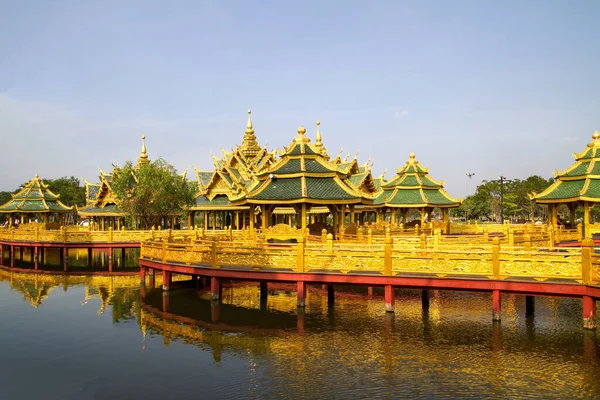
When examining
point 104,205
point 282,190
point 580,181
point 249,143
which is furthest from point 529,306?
point 104,205

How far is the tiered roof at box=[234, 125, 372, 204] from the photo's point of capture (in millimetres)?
28625

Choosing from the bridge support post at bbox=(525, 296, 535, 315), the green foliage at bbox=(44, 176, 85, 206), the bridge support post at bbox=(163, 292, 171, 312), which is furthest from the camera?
the green foliage at bbox=(44, 176, 85, 206)

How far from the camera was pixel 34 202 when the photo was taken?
49.3m

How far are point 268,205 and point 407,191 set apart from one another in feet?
57.3

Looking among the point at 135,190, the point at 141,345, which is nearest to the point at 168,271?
the point at 141,345

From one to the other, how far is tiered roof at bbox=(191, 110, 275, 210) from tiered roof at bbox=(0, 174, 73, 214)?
555 inches

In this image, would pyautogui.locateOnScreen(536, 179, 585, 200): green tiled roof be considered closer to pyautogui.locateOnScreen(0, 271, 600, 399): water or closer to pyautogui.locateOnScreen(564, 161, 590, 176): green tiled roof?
pyautogui.locateOnScreen(564, 161, 590, 176): green tiled roof

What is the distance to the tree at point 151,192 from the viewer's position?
40.3m

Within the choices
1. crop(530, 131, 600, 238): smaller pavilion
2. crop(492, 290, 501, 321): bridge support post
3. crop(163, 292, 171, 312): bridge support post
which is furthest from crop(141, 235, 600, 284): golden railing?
crop(530, 131, 600, 238): smaller pavilion

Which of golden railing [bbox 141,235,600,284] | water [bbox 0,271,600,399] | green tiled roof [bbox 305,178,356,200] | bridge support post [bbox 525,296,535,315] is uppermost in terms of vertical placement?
Result: green tiled roof [bbox 305,178,356,200]

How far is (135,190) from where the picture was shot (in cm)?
4081

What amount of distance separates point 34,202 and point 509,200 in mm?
79899

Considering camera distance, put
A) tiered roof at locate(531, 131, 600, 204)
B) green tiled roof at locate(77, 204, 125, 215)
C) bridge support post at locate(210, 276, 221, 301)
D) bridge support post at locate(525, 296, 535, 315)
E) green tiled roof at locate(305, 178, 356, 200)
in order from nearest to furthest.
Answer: bridge support post at locate(525, 296, 535, 315), bridge support post at locate(210, 276, 221, 301), green tiled roof at locate(305, 178, 356, 200), tiered roof at locate(531, 131, 600, 204), green tiled roof at locate(77, 204, 125, 215)

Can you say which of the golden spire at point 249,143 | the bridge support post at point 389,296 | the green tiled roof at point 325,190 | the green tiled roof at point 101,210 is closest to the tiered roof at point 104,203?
the green tiled roof at point 101,210
